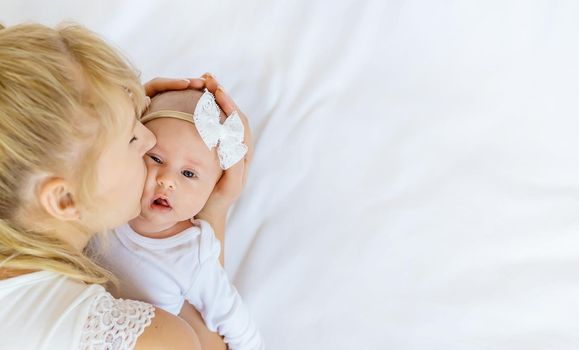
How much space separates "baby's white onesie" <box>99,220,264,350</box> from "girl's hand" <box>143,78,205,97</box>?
271 millimetres

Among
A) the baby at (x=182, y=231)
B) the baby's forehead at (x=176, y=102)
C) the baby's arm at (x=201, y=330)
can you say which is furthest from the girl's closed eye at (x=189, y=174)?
the baby's arm at (x=201, y=330)

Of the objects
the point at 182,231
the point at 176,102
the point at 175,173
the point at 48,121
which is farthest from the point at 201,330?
the point at 48,121

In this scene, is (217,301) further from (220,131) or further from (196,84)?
(196,84)

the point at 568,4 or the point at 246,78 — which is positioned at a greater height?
the point at 568,4

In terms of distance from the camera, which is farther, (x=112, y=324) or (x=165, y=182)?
(x=165, y=182)

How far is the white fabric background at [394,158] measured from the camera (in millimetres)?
1233

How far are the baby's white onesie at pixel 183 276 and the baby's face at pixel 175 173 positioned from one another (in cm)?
4

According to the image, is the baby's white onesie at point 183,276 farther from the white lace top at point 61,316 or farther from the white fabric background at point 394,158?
the white lace top at point 61,316

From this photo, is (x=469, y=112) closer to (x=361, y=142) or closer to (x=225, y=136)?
(x=361, y=142)

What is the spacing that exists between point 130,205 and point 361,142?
596 millimetres

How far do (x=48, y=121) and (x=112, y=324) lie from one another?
27 cm

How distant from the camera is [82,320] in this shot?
85 centimetres

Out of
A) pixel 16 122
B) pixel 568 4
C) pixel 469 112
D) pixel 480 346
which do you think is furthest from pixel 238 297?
pixel 568 4

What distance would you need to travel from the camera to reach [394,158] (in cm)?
141
